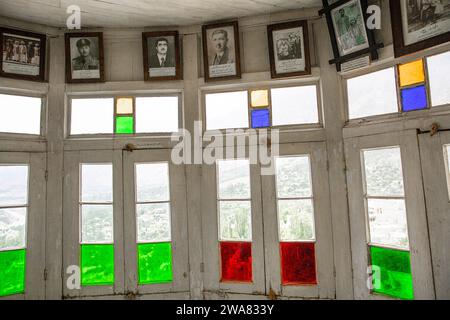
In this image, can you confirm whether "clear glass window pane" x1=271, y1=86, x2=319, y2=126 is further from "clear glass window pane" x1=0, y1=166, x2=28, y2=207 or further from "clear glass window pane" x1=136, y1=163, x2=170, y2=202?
"clear glass window pane" x1=0, y1=166, x2=28, y2=207

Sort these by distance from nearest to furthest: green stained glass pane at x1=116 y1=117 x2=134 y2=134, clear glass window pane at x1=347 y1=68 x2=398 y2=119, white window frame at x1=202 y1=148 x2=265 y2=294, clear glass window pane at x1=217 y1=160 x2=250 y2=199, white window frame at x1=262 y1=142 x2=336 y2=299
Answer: clear glass window pane at x1=347 y1=68 x2=398 y2=119 → white window frame at x1=262 y1=142 x2=336 y2=299 → white window frame at x1=202 y1=148 x2=265 y2=294 → clear glass window pane at x1=217 y1=160 x2=250 y2=199 → green stained glass pane at x1=116 y1=117 x2=134 y2=134

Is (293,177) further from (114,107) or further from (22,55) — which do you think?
(22,55)

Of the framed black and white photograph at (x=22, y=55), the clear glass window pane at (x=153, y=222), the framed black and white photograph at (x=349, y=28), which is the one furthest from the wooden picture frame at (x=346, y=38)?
the framed black and white photograph at (x=22, y=55)

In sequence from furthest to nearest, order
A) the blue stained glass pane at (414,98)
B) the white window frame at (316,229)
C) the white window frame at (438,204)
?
the white window frame at (316,229) < the blue stained glass pane at (414,98) < the white window frame at (438,204)

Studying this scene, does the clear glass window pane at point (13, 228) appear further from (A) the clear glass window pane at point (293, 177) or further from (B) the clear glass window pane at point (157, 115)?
(A) the clear glass window pane at point (293, 177)

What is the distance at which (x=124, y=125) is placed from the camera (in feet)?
9.38

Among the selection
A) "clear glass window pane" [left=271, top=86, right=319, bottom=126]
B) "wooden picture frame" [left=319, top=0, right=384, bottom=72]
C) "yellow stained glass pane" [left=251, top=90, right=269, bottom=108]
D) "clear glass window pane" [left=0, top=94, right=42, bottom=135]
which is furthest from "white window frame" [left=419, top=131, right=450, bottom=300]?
"clear glass window pane" [left=0, top=94, right=42, bottom=135]

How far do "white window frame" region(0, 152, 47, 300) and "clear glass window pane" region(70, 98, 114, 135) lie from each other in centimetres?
42

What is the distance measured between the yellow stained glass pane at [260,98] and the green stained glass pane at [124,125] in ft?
3.74

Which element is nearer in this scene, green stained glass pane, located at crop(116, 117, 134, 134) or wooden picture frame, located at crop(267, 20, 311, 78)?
wooden picture frame, located at crop(267, 20, 311, 78)

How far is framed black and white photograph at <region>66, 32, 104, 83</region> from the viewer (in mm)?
2818

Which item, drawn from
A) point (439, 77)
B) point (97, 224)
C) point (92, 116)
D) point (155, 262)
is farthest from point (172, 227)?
point (439, 77)

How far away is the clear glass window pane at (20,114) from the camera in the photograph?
2679 millimetres

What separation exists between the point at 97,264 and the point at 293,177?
1.88 metres
